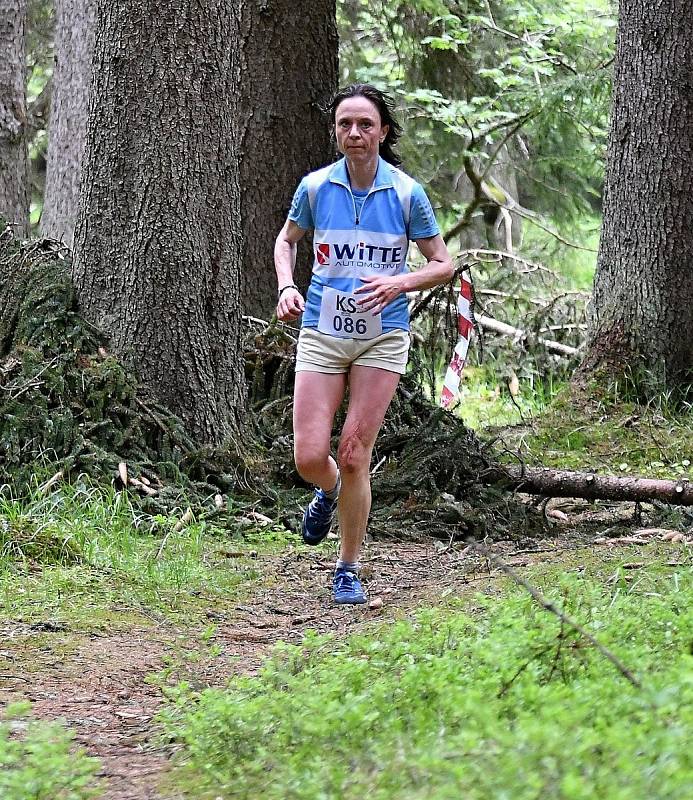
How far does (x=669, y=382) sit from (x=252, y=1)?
498 cm

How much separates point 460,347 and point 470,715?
4485 mm

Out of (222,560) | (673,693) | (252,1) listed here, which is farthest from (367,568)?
(252,1)

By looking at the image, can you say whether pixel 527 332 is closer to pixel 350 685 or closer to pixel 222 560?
pixel 222 560

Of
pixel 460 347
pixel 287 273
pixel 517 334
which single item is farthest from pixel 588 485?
pixel 517 334

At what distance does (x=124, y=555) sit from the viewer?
21.4 ft

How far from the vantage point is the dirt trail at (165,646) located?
404 centimetres

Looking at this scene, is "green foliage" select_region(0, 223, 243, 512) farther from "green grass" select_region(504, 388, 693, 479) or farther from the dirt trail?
"green grass" select_region(504, 388, 693, 479)

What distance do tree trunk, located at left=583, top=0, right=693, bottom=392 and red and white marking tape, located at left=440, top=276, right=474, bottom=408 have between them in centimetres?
338

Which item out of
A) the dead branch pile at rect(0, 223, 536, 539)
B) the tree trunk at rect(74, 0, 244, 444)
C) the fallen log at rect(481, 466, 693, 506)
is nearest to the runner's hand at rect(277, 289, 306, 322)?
the dead branch pile at rect(0, 223, 536, 539)

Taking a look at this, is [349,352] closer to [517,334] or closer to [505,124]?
[517,334]

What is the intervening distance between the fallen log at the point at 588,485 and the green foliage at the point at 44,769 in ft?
16.6

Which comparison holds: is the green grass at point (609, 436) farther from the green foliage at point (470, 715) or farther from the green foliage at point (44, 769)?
the green foliage at point (44, 769)

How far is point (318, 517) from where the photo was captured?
635cm

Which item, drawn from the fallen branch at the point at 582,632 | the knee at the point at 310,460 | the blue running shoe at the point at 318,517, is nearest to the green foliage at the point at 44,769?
the fallen branch at the point at 582,632
